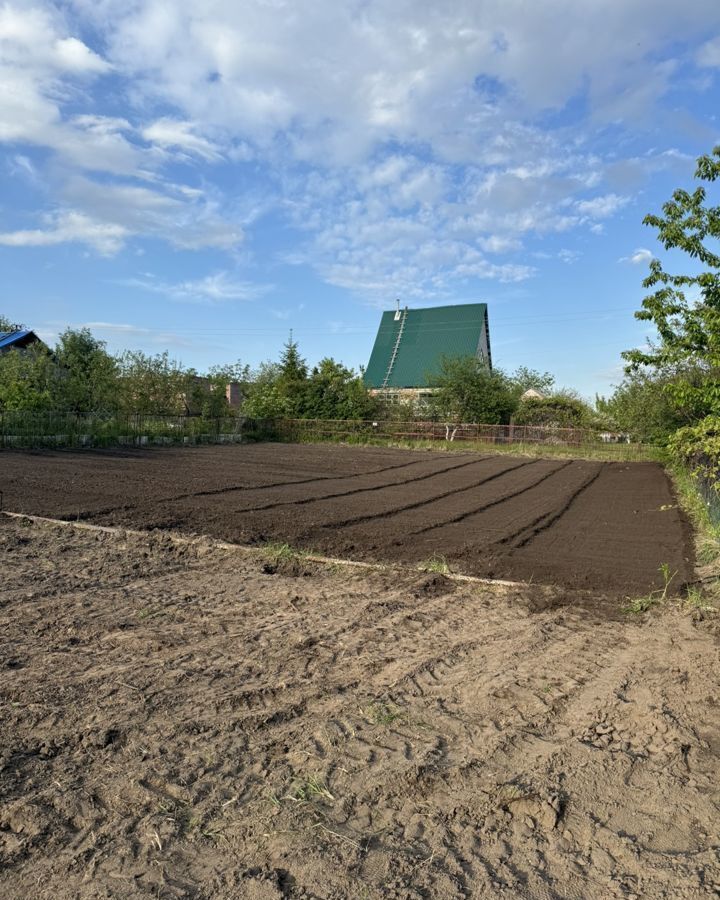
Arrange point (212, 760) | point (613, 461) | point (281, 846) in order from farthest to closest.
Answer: point (613, 461) < point (212, 760) < point (281, 846)

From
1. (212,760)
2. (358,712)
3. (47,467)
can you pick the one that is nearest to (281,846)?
(212,760)

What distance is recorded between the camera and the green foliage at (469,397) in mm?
37156

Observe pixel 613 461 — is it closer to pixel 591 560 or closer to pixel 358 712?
pixel 591 560

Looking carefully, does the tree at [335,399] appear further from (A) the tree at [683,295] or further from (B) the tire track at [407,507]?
(A) the tree at [683,295]

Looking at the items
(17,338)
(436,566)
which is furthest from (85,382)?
(436,566)

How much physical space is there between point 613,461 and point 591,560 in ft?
73.0

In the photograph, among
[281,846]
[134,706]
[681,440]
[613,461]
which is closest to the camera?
[281,846]

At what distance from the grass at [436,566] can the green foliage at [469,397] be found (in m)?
30.4

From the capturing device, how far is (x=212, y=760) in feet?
9.52

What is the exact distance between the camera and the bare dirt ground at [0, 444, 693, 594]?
24.9ft

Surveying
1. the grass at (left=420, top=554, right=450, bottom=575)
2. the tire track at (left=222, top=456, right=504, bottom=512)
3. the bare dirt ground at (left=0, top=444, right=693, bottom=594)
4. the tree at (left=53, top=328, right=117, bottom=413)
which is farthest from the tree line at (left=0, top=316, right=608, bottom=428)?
the grass at (left=420, top=554, right=450, bottom=575)

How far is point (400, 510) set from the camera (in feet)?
36.9

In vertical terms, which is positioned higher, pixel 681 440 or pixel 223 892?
pixel 681 440

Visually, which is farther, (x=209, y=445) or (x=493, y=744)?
(x=209, y=445)
